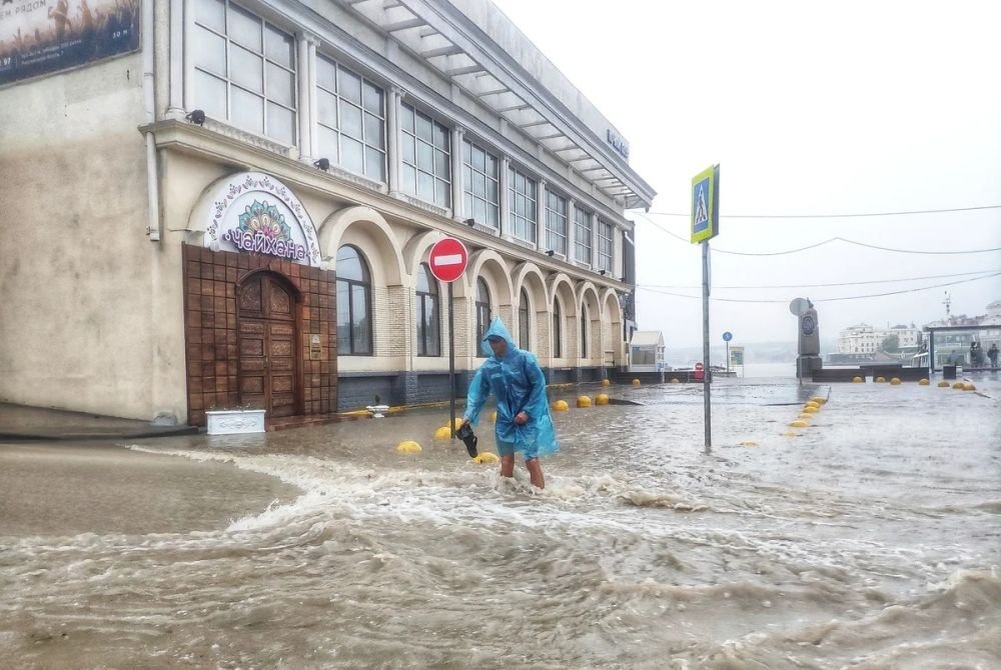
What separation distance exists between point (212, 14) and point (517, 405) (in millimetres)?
10113

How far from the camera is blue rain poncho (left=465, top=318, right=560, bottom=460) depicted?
6.16m

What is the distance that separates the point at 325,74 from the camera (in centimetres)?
1541

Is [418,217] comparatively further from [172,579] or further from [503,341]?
[172,579]

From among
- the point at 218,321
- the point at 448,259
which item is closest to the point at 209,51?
the point at 218,321

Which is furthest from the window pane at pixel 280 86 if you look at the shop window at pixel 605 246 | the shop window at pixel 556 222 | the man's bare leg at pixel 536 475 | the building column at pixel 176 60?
the shop window at pixel 605 246

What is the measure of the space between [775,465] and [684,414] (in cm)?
686

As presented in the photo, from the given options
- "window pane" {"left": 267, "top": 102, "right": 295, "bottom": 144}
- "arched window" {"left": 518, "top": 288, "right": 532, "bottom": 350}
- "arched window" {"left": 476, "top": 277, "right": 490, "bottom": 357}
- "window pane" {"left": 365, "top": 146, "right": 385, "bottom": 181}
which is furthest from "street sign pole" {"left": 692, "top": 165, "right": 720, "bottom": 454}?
"arched window" {"left": 518, "top": 288, "right": 532, "bottom": 350}

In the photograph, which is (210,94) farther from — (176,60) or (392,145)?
(392,145)

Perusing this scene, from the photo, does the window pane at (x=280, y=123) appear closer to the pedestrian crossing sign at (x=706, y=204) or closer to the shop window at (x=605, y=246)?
the pedestrian crossing sign at (x=706, y=204)

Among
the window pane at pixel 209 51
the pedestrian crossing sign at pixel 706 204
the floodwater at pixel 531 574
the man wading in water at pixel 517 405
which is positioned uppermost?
the window pane at pixel 209 51

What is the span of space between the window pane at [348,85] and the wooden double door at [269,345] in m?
5.16

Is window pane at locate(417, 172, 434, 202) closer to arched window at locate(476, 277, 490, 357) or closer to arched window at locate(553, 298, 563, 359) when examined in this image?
arched window at locate(476, 277, 490, 357)

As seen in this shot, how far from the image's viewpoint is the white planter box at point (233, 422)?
1088 centimetres

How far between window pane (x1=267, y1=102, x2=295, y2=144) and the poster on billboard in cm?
284
